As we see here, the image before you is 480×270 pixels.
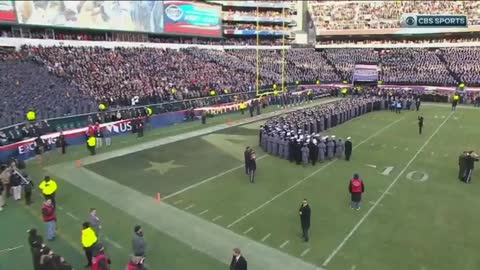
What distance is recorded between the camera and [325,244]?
1003 cm

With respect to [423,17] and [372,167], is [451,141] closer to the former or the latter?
[372,167]

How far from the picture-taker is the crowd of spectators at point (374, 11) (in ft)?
201

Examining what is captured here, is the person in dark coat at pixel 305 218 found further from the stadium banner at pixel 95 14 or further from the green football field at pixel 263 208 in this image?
the stadium banner at pixel 95 14

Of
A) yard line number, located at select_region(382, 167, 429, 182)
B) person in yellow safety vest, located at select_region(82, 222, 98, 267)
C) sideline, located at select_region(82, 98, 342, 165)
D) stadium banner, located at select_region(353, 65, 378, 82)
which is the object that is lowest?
yard line number, located at select_region(382, 167, 429, 182)

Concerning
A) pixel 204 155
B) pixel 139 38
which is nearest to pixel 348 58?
pixel 139 38

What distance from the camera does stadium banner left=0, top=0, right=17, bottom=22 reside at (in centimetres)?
Answer: 3200

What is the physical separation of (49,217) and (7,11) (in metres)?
28.9

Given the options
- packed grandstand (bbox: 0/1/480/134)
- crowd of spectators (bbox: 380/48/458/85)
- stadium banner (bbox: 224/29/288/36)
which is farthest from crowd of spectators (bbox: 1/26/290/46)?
crowd of spectators (bbox: 380/48/458/85)

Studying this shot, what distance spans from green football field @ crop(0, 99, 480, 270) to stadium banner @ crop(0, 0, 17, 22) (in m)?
19.0

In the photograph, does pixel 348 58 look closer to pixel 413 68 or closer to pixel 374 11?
pixel 413 68

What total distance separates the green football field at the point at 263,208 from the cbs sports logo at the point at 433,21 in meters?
45.4

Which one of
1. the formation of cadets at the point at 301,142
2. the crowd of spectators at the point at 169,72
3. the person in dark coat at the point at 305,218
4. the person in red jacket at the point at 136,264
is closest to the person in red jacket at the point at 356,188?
the person in dark coat at the point at 305,218

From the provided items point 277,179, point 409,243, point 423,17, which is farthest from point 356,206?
point 423,17

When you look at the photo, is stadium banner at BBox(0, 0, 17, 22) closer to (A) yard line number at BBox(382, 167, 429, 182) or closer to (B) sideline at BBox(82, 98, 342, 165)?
(B) sideline at BBox(82, 98, 342, 165)
